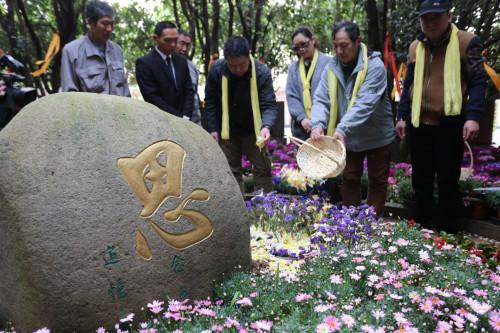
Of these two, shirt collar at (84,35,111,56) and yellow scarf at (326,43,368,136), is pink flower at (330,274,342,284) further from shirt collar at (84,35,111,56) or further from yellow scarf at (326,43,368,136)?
shirt collar at (84,35,111,56)

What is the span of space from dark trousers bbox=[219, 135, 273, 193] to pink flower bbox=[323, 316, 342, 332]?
118 inches

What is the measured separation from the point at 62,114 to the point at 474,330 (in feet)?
7.72

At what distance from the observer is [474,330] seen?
2.21 meters

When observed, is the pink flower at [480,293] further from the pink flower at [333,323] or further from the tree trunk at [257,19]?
the tree trunk at [257,19]

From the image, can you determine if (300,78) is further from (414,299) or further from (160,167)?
(414,299)

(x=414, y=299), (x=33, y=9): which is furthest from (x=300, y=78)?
(x=33, y=9)

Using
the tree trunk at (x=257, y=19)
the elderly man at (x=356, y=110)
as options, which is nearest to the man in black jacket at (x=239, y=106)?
the elderly man at (x=356, y=110)

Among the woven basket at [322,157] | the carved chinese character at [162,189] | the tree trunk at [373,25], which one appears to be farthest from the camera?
the tree trunk at [373,25]

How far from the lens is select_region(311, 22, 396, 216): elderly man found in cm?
400

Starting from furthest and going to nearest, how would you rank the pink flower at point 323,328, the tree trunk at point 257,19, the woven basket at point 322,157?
the tree trunk at point 257,19
the woven basket at point 322,157
the pink flower at point 323,328

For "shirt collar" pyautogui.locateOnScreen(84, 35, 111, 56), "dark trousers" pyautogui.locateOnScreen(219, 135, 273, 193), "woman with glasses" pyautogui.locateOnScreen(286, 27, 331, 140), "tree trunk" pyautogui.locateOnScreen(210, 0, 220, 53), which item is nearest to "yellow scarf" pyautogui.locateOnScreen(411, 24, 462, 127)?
"woman with glasses" pyautogui.locateOnScreen(286, 27, 331, 140)

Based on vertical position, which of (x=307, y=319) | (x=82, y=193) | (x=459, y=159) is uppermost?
(x=82, y=193)

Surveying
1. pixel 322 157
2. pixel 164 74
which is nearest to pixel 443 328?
pixel 322 157

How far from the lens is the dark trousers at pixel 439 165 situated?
4035 mm
